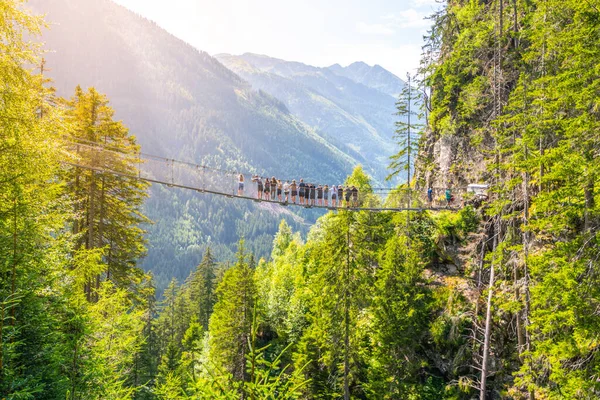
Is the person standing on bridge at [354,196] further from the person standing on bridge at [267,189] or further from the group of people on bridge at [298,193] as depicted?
the person standing on bridge at [267,189]

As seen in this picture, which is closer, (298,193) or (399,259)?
(399,259)

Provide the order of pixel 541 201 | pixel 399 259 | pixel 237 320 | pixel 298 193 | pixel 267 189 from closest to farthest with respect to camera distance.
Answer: pixel 541 201 < pixel 399 259 < pixel 267 189 < pixel 298 193 < pixel 237 320

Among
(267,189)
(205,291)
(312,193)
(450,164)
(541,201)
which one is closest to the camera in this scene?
(541,201)

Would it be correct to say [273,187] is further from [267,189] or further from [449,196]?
[449,196]

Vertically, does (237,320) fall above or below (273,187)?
below

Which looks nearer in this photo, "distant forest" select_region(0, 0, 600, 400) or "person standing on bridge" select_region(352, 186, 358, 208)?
"distant forest" select_region(0, 0, 600, 400)

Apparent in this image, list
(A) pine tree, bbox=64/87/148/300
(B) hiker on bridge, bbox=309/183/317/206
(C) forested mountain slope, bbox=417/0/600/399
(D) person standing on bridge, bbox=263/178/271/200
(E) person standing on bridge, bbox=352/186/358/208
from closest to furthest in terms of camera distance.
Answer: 1. (C) forested mountain slope, bbox=417/0/600/399
2. (A) pine tree, bbox=64/87/148/300
3. (D) person standing on bridge, bbox=263/178/271/200
4. (E) person standing on bridge, bbox=352/186/358/208
5. (B) hiker on bridge, bbox=309/183/317/206

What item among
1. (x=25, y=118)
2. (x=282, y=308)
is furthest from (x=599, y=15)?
(x=282, y=308)

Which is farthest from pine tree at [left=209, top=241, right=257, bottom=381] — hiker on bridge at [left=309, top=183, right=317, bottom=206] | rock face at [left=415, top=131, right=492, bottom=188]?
rock face at [left=415, top=131, right=492, bottom=188]

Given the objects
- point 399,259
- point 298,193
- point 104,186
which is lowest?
point 399,259

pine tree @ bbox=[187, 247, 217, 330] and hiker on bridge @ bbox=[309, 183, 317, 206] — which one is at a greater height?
hiker on bridge @ bbox=[309, 183, 317, 206]

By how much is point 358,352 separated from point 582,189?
13.0m

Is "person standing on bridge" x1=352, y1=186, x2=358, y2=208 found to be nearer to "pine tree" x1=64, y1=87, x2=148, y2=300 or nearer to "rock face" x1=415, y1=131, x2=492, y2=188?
"rock face" x1=415, y1=131, x2=492, y2=188

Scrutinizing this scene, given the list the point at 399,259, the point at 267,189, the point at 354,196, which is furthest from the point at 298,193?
the point at 399,259
